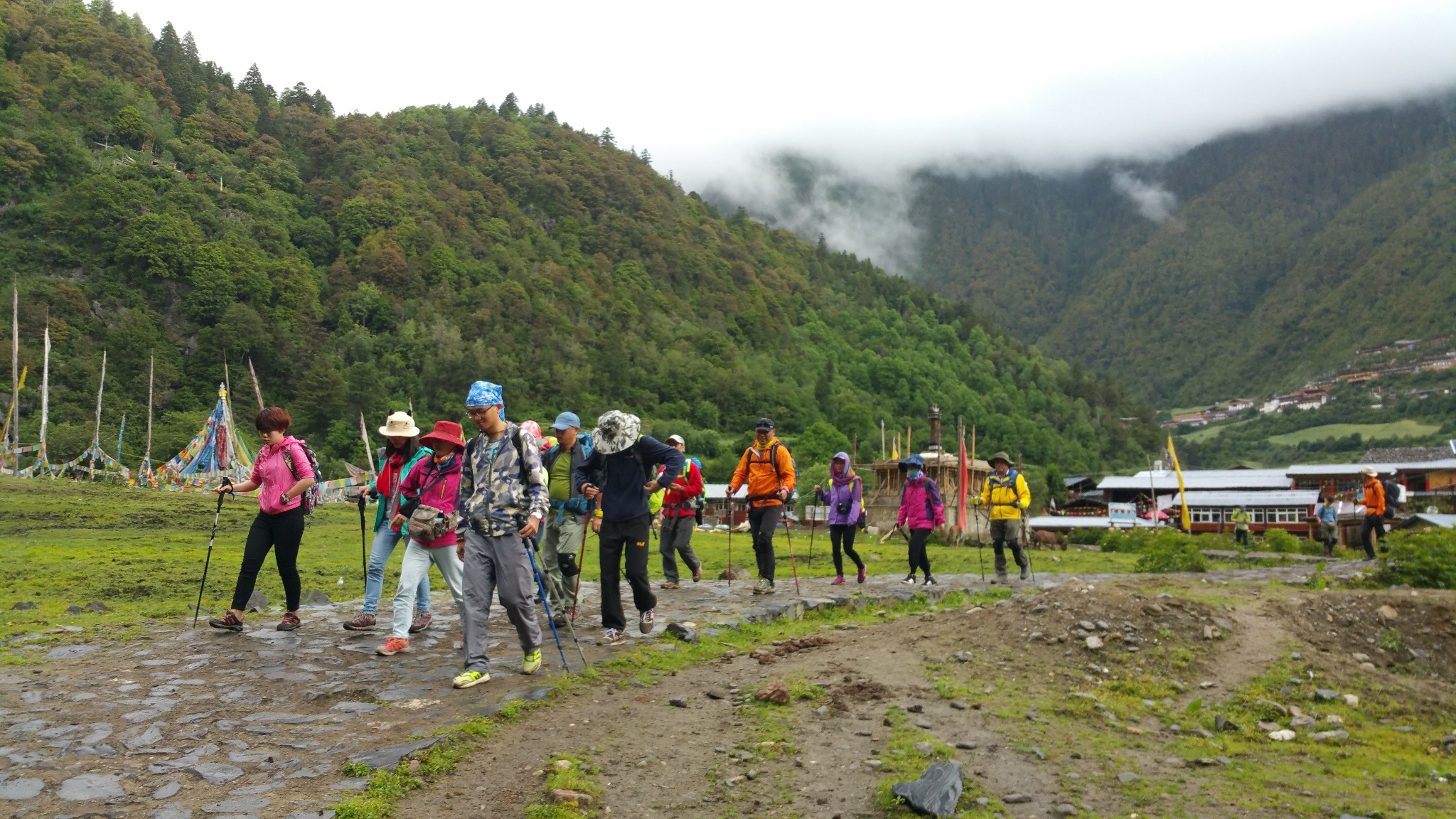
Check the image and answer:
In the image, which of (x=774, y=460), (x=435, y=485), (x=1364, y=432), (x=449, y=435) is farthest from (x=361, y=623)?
(x=1364, y=432)

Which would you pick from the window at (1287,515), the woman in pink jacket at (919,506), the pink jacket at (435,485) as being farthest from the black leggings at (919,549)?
the window at (1287,515)

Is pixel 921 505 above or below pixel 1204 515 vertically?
above

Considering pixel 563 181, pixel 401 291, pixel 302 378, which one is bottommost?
pixel 302 378

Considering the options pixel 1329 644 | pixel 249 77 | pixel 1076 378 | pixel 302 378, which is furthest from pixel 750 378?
pixel 1329 644

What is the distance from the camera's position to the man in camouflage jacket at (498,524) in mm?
7574

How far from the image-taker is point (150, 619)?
10.3 meters

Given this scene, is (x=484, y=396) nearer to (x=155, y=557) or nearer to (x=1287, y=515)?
(x=155, y=557)

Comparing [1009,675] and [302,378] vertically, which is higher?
[302,378]

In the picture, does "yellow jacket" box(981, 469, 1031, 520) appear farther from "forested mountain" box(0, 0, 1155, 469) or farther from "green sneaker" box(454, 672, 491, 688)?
"forested mountain" box(0, 0, 1155, 469)

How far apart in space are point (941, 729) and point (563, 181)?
14013cm

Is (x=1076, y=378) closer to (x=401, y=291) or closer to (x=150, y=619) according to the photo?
(x=401, y=291)

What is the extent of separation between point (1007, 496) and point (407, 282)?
102230 mm

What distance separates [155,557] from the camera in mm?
17391

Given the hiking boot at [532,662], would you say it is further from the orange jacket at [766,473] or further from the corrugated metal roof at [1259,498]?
the corrugated metal roof at [1259,498]
